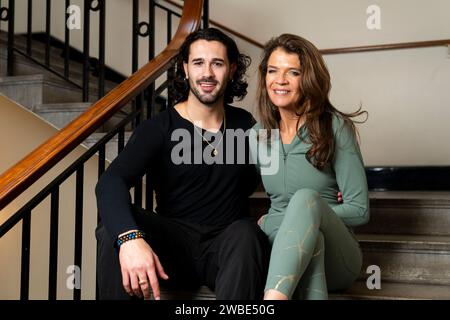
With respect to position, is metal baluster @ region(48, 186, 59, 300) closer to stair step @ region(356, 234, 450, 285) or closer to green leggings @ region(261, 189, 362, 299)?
green leggings @ region(261, 189, 362, 299)

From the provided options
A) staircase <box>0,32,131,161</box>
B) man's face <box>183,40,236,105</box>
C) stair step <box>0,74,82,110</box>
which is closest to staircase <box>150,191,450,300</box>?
man's face <box>183,40,236,105</box>

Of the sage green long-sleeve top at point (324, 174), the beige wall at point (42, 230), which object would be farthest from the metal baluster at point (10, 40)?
the sage green long-sleeve top at point (324, 174)

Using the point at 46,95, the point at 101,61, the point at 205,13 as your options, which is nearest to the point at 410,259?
the point at 205,13

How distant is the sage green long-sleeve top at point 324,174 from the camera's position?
1646 mm

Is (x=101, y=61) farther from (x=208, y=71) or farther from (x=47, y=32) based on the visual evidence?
(x=208, y=71)

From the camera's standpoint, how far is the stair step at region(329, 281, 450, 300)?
5.51 ft

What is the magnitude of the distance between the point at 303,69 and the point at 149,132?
1.69 ft

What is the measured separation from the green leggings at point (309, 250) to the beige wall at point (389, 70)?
1.89 meters

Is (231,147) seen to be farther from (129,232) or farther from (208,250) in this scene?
(129,232)

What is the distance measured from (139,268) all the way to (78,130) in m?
0.51

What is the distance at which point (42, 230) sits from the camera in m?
3.71

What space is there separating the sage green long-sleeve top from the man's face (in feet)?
0.71

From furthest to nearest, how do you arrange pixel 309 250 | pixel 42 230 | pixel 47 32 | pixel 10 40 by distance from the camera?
pixel 42 230, pixel 47 32, pixel 10 40, pixel 309 250

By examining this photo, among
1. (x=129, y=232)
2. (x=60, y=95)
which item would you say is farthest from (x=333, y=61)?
(x=129, y=232)
